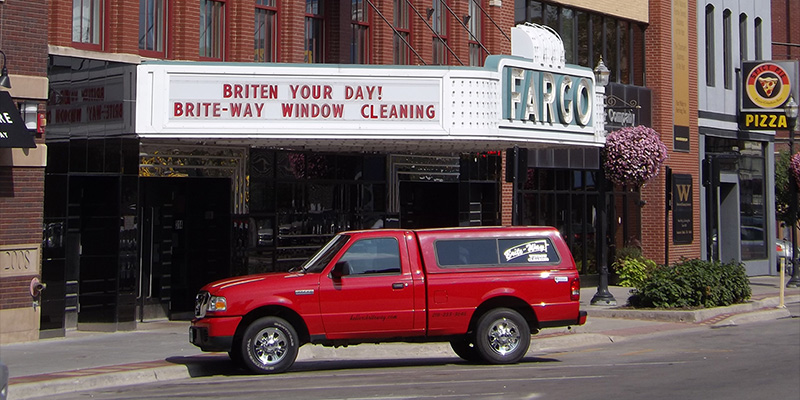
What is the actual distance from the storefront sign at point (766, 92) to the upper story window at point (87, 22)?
2182 centimetres

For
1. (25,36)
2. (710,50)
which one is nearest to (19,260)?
(25,36)

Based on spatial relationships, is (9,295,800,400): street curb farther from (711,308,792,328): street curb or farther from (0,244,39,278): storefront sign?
(0,244,39,278): storefront sign

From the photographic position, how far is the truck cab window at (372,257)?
13594mm

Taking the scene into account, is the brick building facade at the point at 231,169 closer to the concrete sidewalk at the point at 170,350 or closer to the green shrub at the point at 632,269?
the concrete sidewalk at the point at 170,350

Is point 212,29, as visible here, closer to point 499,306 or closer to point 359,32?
point 359,32

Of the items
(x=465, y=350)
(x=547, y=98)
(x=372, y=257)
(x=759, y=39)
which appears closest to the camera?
(x=372, y=257)

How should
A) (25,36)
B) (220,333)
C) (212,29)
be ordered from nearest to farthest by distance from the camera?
(220,333) → (25,36) → (212,29)

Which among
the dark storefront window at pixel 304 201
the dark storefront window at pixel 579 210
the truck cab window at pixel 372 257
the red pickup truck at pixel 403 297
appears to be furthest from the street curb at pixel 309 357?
the dark storefront window at pixel 579 210

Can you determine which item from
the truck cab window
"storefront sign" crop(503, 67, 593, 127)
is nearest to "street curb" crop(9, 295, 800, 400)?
the truck cab window

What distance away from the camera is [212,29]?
19.8 meters

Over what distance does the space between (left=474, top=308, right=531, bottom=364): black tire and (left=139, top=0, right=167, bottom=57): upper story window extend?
28.2 ft

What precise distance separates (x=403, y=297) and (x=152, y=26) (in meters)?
8.25

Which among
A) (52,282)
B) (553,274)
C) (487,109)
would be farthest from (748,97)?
(52,282)

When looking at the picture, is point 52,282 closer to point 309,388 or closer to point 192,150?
point 192,150
